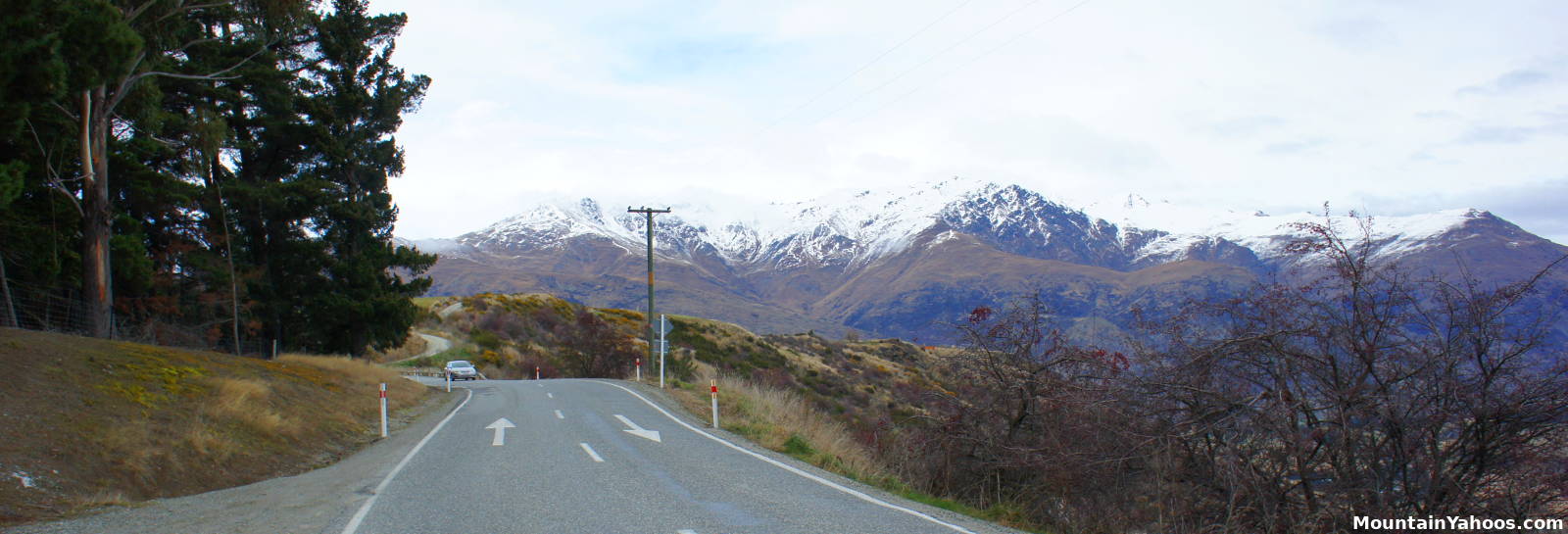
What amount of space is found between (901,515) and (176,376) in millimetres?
12627

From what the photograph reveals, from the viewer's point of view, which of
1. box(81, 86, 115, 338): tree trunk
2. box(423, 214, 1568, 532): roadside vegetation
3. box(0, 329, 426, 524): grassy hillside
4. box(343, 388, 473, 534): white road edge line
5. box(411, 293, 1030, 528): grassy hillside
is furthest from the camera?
box(81, 86, 115, 338): tree trunk

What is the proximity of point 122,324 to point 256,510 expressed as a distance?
1891 centimetres

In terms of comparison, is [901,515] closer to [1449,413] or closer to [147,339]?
[1449,413]

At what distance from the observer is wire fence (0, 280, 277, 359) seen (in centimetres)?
1909

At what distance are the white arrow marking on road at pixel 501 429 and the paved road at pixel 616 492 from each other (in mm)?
96

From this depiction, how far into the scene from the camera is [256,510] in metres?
8.51

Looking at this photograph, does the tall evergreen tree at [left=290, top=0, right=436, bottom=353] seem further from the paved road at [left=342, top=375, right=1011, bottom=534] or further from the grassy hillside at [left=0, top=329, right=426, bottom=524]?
the paved road at [left=342, top=375, right=1011, bottom=534]

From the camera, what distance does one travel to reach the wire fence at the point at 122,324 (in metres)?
19.1

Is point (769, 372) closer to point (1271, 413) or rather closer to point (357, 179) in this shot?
point (357, 179)

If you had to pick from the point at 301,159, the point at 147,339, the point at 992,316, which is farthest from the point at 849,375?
the point at 992,316

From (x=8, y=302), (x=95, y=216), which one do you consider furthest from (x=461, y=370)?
(x=95, y=216)

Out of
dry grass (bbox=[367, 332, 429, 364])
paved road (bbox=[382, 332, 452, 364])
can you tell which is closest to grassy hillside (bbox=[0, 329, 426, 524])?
dry grass (bbox=[367, 332, 429, 364])

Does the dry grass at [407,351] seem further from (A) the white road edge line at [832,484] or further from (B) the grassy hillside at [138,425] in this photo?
(A) the white road edge line at [832,484]

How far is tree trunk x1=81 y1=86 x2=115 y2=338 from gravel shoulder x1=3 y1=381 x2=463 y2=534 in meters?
9.92
